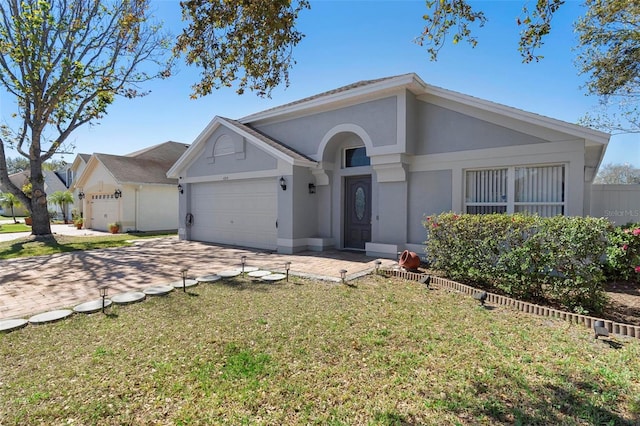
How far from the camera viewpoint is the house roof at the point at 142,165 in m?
22.8

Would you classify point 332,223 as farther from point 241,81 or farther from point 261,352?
point 261,352

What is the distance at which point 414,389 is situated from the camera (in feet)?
11.7

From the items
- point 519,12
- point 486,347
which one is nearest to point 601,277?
point 486,347

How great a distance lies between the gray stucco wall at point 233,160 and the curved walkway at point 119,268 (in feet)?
11.4

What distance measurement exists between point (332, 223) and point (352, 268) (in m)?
3.99

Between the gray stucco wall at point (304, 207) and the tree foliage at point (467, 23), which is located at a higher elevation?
the tree foliage at point (467, 23)

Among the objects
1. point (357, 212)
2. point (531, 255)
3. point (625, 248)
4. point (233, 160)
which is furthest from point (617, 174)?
point (233, 160)

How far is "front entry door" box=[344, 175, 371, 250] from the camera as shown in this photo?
12.7m

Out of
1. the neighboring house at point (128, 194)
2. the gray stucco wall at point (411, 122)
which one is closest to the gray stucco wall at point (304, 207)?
the gray stucco wall at point (411, 122)

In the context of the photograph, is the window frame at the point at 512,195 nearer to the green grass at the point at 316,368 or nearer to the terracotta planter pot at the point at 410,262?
the terracotta planter pot at the point at 410,262

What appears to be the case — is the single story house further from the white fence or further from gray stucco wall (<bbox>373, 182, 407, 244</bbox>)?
the white fence

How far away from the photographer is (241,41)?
6.08 meters

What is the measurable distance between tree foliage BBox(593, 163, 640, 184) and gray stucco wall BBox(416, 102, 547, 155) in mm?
30007

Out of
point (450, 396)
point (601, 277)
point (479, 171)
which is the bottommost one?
point (450, 396)
